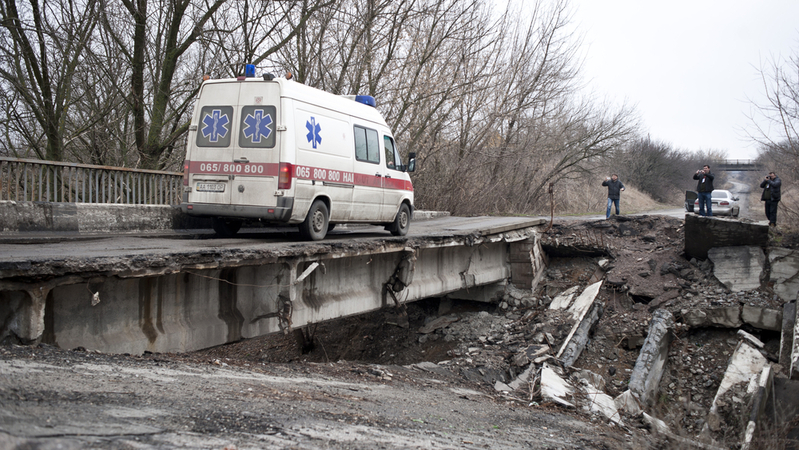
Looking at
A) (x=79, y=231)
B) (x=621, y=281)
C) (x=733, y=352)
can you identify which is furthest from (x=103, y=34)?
(x=733, y=352)

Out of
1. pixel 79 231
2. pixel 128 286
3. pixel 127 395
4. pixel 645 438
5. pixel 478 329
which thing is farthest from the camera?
pixel 478 329

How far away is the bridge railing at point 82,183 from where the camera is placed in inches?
284

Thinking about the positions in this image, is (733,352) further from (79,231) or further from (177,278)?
(79,231)

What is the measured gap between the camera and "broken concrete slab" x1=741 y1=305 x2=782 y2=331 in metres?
10.0

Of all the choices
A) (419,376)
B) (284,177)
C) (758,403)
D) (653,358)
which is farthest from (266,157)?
(758,403)

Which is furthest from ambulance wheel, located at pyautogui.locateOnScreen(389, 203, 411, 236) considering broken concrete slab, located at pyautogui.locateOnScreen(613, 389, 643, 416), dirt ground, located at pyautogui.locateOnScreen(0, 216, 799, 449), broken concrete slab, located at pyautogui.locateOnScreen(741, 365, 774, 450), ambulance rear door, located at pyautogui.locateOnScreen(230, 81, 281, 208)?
broken concrete slab, located at pyautogui.locateOnScreen(741, 365, 774, 450)

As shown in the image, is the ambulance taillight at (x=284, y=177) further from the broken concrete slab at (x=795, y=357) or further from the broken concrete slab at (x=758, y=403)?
the broken concrete slab at (x=795, y=357)

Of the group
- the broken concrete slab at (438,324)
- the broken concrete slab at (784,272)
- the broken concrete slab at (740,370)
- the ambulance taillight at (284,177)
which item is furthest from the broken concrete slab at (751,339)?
the ambulance taillight at (284,177)

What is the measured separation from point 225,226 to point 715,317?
30.5 feet

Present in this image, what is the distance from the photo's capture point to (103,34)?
45.7 feet

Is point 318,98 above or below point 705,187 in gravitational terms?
above

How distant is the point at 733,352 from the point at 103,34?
16046mm

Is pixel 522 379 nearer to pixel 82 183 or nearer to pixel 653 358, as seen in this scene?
pixel 653 358

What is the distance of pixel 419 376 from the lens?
24.6ft
